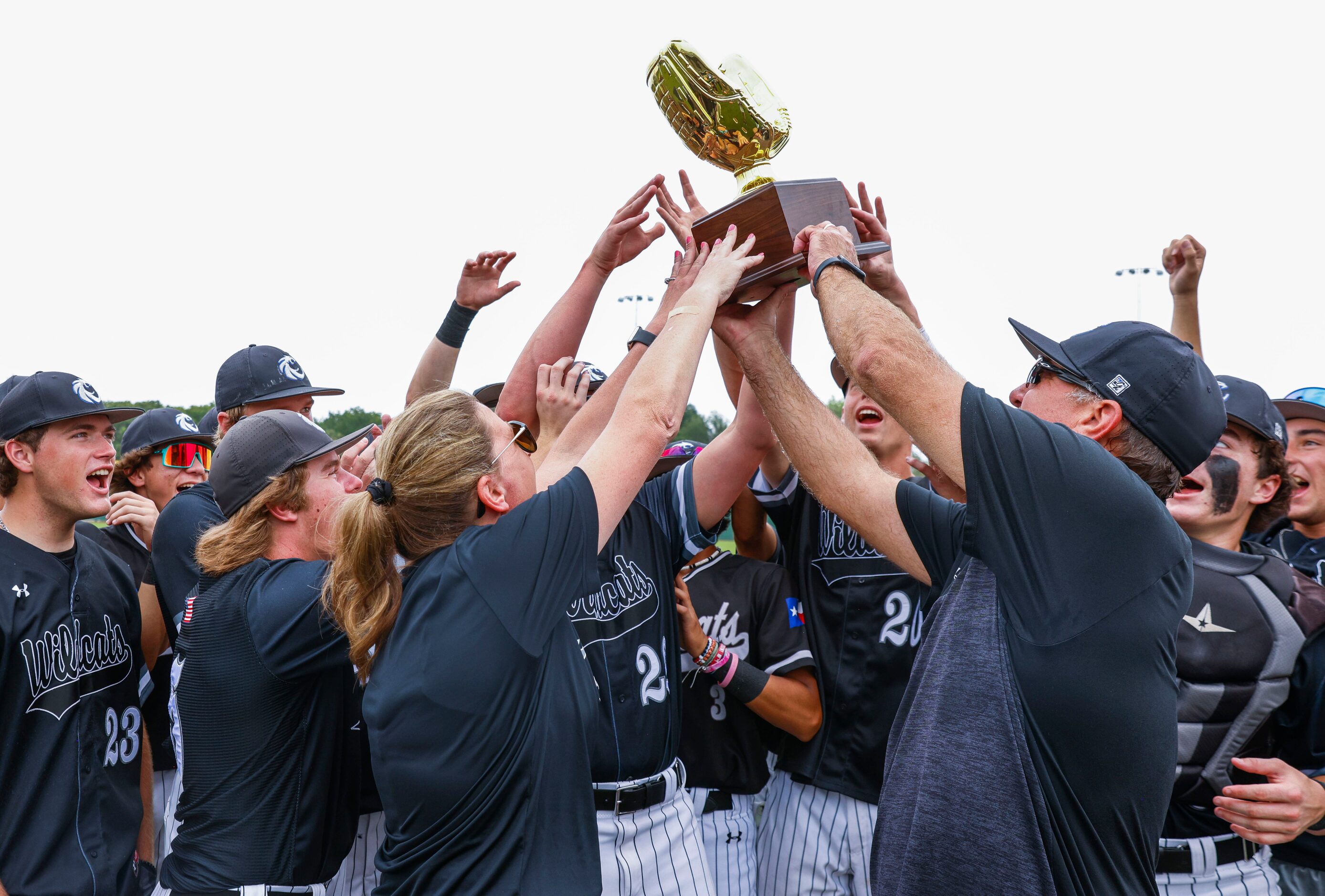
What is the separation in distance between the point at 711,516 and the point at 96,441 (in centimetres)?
261

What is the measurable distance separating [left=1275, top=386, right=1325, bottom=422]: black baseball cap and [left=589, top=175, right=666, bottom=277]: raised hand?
321cm

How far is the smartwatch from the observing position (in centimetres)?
243

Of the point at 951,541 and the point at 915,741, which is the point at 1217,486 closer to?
the point at 951,541

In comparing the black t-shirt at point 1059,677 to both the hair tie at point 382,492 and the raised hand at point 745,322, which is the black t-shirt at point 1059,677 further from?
Answer: the hair tie at point 382,492

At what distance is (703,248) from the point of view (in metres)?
3.14

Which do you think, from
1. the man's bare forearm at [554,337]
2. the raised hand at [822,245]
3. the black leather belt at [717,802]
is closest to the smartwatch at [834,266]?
the raised hand at [822,245]

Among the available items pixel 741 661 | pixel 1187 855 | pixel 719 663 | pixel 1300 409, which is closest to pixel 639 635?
pixel 719 663

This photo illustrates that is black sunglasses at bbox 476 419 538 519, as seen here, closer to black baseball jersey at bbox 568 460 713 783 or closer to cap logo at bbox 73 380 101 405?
black baseball jersey at bbox 568 460 713 783

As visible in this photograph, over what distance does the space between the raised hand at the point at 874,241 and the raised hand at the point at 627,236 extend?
747mm

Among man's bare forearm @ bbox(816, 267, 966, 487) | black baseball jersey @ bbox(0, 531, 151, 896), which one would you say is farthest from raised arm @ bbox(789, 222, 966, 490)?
black baseball jersey @ bbox(0, 531, 151, 896)

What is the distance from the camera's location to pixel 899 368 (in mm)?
2105

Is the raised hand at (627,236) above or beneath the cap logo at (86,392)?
above

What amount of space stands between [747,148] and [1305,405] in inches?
126

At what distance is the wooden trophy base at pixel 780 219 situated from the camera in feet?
9.44
